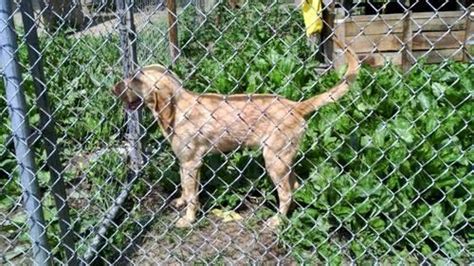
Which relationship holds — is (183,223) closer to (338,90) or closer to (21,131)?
(338,90)

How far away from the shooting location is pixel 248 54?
17.0 ft

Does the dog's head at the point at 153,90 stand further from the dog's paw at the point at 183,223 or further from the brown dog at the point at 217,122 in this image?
the dog's paw at the point at 183,223

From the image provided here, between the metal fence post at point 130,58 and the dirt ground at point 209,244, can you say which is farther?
the metal fence post at point 130,58

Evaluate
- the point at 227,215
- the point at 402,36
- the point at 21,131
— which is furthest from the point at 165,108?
the point at 402,36

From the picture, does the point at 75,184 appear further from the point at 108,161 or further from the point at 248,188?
the point at 248,188

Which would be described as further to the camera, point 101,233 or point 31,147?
point 101,233

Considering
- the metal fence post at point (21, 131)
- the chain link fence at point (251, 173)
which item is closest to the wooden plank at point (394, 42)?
the chain link fence at point (251, 173)

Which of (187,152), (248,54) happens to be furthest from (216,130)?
(248,54)

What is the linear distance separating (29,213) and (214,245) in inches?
47.5

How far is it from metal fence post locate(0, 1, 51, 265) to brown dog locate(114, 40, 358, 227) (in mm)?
1089

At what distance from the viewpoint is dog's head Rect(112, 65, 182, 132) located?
3361 millimetres

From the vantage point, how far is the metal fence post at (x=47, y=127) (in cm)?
220

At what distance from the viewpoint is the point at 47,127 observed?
7.83ft

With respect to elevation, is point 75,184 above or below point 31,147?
below
